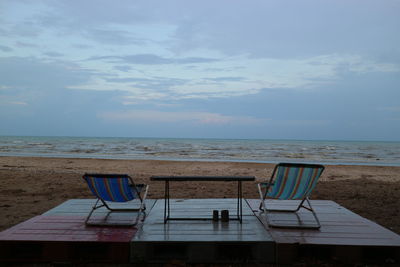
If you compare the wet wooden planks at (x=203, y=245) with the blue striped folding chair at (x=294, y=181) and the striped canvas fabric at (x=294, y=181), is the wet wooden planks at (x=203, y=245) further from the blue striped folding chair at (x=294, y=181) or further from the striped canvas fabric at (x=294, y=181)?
the striped canvas fabric at (x=294, y=181)

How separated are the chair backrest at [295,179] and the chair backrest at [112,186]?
5.32 feet

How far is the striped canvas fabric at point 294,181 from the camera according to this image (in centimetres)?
345

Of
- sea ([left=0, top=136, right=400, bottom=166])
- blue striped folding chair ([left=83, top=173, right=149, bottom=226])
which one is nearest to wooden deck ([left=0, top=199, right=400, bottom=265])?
blue striped folding chair ([left=83, top=173, right=149, bottom=226])

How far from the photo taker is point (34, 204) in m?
5.79

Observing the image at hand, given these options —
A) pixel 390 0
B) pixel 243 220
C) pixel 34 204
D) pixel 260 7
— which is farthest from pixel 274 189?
pixel 260 7

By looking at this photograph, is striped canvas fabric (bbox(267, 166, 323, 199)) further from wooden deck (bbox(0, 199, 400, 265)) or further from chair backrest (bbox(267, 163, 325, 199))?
wooden deck (bbox(0, 199, 400, 265))

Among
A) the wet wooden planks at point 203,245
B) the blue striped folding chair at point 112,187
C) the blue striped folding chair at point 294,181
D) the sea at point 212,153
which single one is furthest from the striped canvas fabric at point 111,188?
the sea at point 212,153

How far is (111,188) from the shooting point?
3449 mm

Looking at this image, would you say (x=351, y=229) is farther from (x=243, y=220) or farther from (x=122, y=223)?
(x=122, y=223)

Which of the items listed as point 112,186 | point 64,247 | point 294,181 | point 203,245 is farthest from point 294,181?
point 64,247

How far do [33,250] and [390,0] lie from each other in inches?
552

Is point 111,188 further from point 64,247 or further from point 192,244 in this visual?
point 192,244

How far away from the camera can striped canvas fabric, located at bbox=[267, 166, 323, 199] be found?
3.45 metres

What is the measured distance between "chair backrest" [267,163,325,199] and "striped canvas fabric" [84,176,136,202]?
64.7 inches
